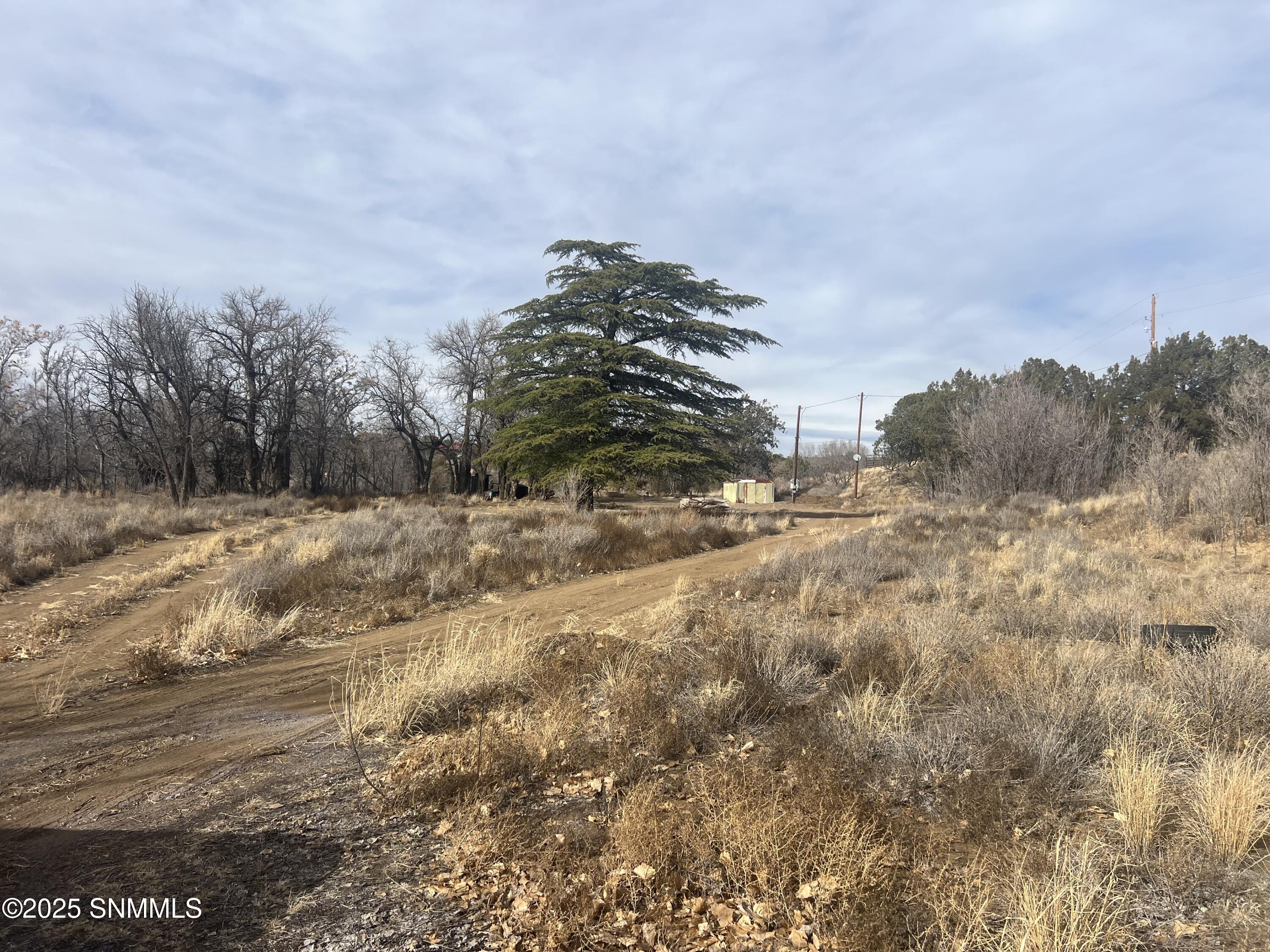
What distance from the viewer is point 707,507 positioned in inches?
1033

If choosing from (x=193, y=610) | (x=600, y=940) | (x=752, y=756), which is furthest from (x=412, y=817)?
(x=193, y=610)

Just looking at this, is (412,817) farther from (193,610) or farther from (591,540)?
(591,540)

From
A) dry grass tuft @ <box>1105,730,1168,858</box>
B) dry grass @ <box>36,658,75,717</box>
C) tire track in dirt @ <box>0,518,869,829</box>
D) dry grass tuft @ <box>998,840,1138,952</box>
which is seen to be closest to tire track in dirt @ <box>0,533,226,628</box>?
dry grass @ <box>36,658,75,717</box>

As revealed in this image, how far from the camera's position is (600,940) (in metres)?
2.58

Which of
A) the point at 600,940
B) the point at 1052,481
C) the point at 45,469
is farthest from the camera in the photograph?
the point at 45,469

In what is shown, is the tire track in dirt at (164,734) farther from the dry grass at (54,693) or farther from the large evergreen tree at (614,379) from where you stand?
the large evergreen tree at (614,379)

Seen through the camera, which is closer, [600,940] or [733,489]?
[600,940]

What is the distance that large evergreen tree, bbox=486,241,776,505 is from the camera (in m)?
25.1

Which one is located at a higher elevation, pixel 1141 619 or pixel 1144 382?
pixel 1144 382

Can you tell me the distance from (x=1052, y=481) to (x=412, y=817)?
34.7 m

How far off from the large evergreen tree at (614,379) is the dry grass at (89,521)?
10422 millimetres

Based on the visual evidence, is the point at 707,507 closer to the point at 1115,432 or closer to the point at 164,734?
the point at 164,734

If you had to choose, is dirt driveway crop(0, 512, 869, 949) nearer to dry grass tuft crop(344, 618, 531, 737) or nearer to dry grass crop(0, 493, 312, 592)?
dry grass tuft crop(344, 618, 531, 737)

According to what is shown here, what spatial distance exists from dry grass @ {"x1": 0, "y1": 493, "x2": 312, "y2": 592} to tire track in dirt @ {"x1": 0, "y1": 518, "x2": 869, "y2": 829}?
262 inches
